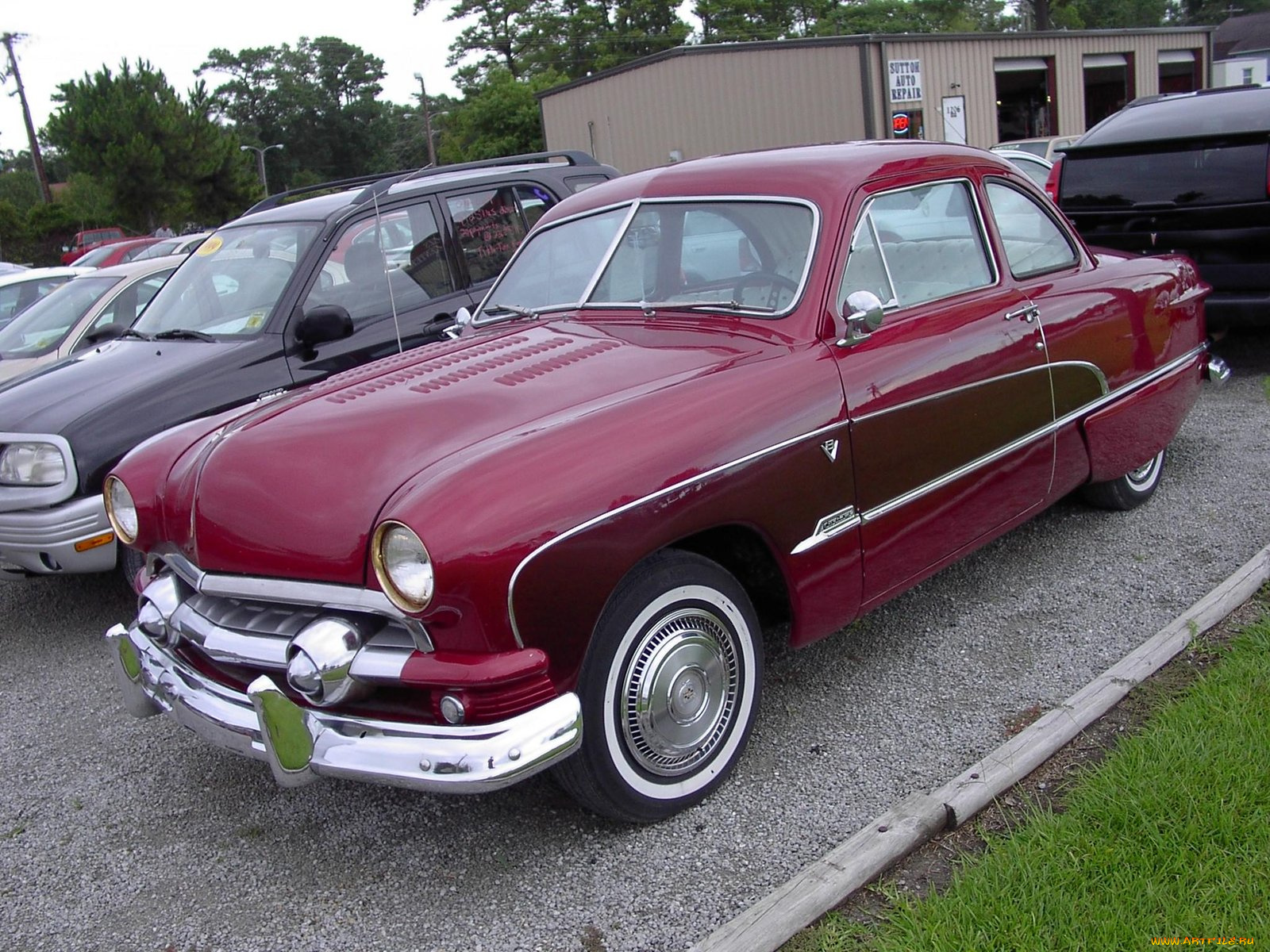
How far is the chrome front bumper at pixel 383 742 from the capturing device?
8.64ft

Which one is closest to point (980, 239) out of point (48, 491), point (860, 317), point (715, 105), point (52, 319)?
point (860, 317)

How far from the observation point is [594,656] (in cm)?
286

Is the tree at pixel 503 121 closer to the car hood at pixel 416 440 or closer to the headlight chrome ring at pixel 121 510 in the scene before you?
the headlight chrome ring at pixel 121 510

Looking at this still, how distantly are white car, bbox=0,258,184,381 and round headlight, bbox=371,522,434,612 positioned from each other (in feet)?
19.7

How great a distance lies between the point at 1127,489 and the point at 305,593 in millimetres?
3892

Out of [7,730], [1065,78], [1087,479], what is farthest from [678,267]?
[1065,78]

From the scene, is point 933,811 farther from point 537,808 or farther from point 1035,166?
point 1035,166

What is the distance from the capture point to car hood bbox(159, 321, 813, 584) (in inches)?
111

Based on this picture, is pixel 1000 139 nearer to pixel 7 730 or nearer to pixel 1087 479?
pixel 1087 479

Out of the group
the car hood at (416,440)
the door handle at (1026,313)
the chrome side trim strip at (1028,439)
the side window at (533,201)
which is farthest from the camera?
the side window at (533,201)

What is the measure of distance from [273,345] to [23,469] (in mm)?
1226

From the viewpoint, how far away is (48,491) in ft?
16.1

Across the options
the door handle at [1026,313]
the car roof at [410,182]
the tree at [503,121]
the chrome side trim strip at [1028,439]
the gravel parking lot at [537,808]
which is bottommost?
the gravel parking lot at [537,808]

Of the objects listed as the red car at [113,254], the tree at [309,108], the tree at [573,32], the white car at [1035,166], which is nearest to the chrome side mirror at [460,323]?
the white car at [1035,166]
